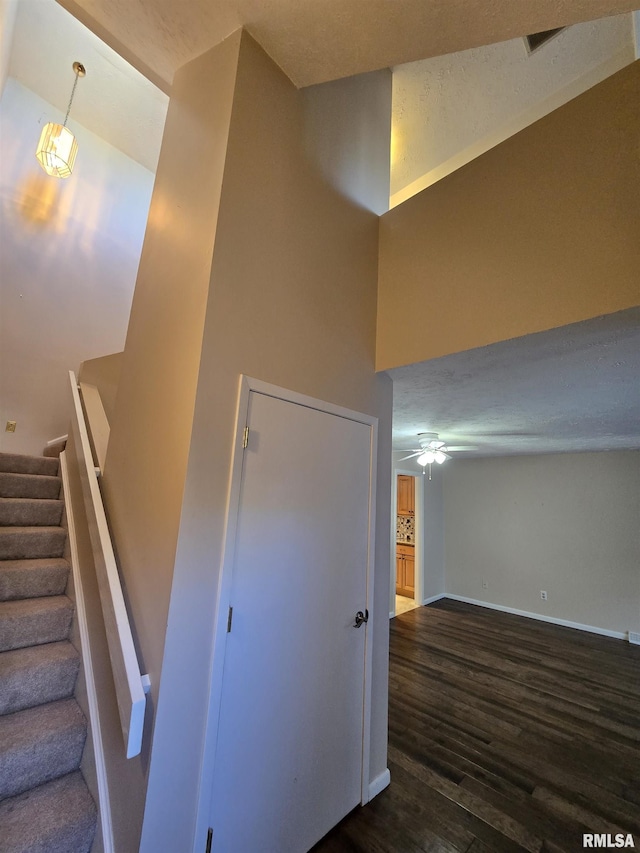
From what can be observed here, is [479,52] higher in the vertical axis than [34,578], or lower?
higher

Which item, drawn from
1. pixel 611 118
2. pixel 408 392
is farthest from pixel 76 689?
pixel 611 118

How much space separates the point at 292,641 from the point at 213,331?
1398mm

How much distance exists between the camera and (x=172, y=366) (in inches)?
59.6

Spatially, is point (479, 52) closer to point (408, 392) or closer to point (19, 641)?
point (408, 392)

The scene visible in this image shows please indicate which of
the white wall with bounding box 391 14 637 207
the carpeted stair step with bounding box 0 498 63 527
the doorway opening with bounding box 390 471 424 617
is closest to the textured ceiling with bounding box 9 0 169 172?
the white wall with bounding box 391 14 637 207

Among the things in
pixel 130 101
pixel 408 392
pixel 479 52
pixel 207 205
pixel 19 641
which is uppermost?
pixel 130 101

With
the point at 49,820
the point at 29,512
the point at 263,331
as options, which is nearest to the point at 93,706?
the point at 49,820

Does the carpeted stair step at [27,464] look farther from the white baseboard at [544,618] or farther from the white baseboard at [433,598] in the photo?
the white baseboard at [544,618]

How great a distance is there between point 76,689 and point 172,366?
5.21ft

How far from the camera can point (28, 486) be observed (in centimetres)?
250

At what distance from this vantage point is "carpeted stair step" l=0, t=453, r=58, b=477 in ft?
8.59

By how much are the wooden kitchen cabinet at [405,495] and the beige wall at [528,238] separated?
16.8ft

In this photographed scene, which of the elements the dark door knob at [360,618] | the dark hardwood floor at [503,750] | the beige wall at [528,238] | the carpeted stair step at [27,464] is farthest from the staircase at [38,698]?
the beige wall at [528,238]

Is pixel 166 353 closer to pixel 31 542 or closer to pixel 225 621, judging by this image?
pixel 225 621
